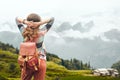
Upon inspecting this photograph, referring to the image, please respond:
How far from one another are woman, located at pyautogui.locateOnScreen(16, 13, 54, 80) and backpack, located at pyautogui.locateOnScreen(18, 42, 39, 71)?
0.30 metres

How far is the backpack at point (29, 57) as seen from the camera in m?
11.9

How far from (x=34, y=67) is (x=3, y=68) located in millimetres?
85185

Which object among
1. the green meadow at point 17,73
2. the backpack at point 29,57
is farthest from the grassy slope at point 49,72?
the backpack at point 29,57

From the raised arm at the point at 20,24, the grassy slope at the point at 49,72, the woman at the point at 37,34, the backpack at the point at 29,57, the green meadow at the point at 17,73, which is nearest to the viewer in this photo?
the backpack at the point at 29,57

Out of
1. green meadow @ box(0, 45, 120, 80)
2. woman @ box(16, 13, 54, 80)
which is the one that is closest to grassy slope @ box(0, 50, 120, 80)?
green meadow @ box(0, 45, 120, 80)

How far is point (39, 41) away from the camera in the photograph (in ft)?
40.6

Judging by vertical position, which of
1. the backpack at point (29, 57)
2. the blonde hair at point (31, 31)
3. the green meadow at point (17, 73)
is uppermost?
the green meadow at point (17, 73)

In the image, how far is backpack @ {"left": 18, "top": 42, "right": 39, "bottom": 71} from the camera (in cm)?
1188

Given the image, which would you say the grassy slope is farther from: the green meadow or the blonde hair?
the blonde hair

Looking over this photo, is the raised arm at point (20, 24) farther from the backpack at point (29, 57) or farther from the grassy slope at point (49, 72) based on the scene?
the grassy slope at point (49, 72)

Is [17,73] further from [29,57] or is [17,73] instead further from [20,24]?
[29,57]

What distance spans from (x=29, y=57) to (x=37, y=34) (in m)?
0.86

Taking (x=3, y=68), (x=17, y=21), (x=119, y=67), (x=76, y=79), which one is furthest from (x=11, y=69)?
(x=119, y=67)

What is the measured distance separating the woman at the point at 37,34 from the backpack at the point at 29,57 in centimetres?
30
